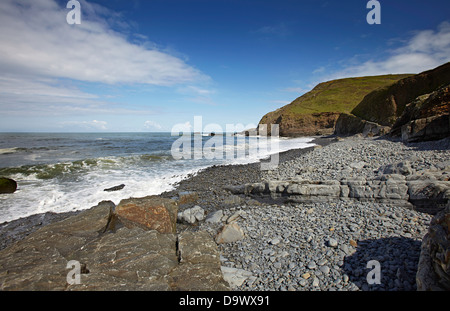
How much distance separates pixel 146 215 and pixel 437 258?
7.93 meters

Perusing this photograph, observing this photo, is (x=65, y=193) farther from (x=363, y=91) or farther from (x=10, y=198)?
(x=363, y=91)

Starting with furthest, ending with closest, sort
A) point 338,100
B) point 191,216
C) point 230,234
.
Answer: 1. point 338,100
2. point 191,216
3. point 230,234

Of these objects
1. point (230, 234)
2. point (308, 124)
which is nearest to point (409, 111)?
point (230, 234)

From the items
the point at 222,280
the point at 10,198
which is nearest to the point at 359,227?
the point at 222,280

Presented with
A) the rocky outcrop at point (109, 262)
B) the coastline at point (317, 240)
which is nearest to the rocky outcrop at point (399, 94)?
the coastline at point (317, 240)

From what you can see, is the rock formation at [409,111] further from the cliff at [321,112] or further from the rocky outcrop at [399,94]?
the cliff at [321,112]

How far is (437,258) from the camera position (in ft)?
11.3

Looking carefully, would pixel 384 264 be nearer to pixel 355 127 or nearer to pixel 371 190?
pixel 371 190

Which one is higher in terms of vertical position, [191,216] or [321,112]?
[321,112]

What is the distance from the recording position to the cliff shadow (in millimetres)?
4168

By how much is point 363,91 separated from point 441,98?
8368 centimetres

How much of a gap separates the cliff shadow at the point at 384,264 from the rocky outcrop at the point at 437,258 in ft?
1.81

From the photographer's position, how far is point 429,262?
12.1ft
